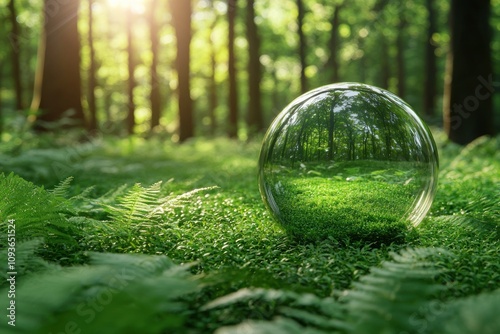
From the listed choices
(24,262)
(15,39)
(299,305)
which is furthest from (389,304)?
(15,39)

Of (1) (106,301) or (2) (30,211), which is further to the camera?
(2) (30,211)

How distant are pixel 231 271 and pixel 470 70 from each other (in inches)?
485

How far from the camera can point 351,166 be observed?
4117 millimetres

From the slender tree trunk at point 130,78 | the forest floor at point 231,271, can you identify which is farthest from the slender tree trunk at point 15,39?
the forest floor at point 231,271

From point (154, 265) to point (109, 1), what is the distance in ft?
130

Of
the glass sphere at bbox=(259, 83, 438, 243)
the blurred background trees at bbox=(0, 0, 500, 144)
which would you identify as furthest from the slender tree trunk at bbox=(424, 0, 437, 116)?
the glass sphere at bbox=(259, 83, 438, 243)

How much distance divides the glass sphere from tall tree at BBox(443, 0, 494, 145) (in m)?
10.1

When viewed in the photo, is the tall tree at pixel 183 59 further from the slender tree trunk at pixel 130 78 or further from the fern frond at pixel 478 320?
the fern frond at pixel 478 320

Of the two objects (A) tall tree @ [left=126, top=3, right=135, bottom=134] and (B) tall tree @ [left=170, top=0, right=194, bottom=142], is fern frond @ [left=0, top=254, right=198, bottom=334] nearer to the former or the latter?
(B) tall tree @ [left=170, top=0, right=194, bottom=142]

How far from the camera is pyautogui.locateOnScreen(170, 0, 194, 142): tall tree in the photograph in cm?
2066

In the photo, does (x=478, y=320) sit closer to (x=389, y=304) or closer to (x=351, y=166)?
(x=389, y=304)

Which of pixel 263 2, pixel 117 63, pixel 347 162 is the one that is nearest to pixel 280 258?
pixel 347 162

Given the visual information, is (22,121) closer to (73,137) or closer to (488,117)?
(73,137)

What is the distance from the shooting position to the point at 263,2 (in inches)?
1489
